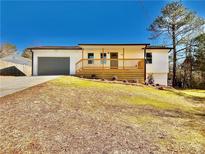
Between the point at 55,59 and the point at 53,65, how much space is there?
2.19 ft

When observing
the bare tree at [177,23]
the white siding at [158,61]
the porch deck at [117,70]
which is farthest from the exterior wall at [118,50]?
the bare tree at [177,23]

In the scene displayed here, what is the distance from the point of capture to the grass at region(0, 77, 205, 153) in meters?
5.36

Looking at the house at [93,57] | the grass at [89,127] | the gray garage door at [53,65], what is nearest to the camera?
the grass at [89,127]

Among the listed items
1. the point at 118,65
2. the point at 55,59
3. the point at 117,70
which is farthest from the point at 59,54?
the point at 117,70

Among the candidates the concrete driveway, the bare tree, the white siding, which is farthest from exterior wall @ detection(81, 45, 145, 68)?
the concrete driveway

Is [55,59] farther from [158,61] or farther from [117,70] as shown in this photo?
[158,61]

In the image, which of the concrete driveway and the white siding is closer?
the concrete driveway

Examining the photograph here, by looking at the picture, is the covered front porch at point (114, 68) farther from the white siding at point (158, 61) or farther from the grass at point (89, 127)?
the grass at point (89, 127)

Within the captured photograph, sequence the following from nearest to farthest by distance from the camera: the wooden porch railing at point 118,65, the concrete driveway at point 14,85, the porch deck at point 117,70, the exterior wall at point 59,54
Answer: the concrete driveway at point 14,85
the porch deck at point 117,70
the wooden porch railing at point 118,65
the exterior wall at point 59,54

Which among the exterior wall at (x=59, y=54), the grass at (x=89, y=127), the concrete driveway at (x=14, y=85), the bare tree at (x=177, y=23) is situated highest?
the bare tree at (x=177, y=23)

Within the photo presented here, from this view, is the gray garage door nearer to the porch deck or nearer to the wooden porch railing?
the wooden porch railing

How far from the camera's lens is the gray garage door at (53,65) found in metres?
25.1

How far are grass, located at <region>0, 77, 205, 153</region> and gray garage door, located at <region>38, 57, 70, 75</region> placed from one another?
15.6 m

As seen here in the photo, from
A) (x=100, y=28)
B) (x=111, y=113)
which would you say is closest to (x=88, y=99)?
(x=111, y=113)
